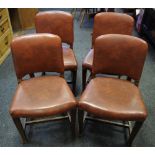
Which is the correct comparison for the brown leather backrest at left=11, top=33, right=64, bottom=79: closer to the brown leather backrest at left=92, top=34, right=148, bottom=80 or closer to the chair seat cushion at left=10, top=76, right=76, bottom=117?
the chair seat cushion at left=10, top=76, right=76, bottom=117

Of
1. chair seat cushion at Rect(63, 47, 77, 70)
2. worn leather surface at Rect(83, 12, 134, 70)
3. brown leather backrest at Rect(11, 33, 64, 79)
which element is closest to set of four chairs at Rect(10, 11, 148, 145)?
brown leather backrest at Rect(11, 33, 64, 79)

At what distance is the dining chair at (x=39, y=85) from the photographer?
123 cm

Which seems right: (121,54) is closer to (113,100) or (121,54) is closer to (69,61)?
(113,100)

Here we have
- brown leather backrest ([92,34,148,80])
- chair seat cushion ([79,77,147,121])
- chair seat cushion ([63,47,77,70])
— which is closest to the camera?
chair seat cushion ([79,77,147,121])

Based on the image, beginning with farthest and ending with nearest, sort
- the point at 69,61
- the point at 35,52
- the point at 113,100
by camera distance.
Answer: the point at 69,61 < the point at 35,52 < the point at 113,100

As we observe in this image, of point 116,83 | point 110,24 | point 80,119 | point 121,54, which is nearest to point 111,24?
point 110,24

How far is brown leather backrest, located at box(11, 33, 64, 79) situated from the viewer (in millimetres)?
1345

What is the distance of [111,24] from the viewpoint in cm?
174

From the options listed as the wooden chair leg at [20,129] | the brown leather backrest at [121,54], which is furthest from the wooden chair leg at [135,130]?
the wooden chair leg at [20,129]

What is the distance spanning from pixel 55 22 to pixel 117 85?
2.77ft

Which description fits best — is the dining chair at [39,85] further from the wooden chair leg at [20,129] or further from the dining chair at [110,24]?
the dining chair at [110,24]

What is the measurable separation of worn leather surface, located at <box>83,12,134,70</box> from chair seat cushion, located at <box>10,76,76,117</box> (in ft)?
1.38

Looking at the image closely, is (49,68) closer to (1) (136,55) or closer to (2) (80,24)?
(1) (136,55)
